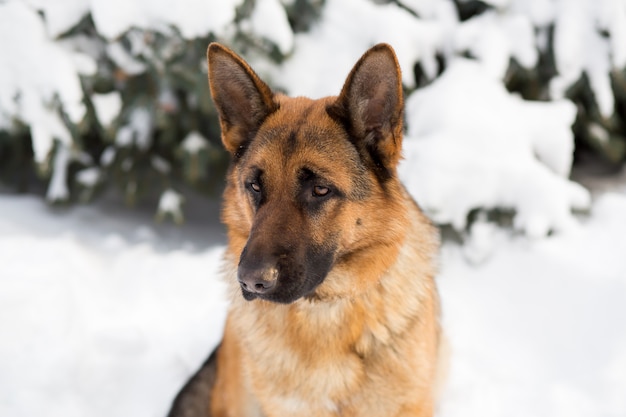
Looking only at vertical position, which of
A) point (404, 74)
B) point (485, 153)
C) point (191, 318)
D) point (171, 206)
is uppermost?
point (404, 74)

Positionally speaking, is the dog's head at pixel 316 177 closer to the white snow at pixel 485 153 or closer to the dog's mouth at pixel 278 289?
the dog's mouth at pixel 278 289

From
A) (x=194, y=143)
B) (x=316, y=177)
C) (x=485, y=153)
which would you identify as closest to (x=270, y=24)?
(x=194, y=143)

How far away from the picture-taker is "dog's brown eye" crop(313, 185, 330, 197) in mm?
2465

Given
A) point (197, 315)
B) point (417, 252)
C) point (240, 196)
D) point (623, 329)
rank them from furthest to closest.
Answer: point (197, 315)
point (623, 329)
point (417, 252)
point (240, 196)

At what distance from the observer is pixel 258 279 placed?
2238 mm

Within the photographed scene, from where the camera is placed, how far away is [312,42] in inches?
195

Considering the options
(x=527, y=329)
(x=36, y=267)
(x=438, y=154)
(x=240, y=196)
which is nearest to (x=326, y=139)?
(x=240, y=196)

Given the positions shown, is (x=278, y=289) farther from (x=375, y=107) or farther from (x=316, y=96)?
(x=316, y=96)

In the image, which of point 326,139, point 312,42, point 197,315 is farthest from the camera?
point 312,42

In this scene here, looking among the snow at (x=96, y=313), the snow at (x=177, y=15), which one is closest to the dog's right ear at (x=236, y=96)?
the snow at (x=96, y=313)

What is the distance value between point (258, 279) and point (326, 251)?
1.16ft

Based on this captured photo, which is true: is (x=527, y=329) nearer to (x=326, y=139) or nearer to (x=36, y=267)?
(x=326, y=139)

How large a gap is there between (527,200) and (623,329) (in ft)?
3.66

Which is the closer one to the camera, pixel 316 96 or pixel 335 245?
pixel 335 245
